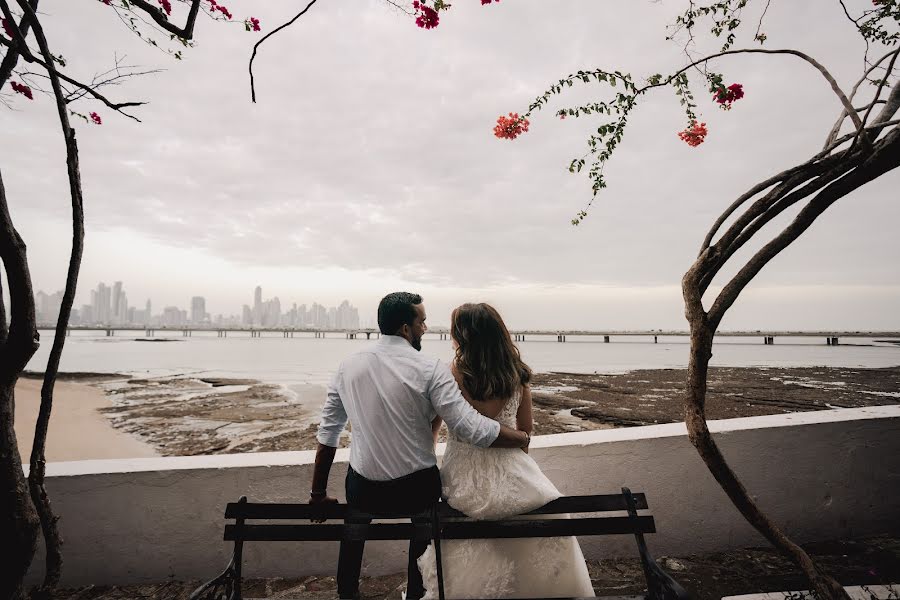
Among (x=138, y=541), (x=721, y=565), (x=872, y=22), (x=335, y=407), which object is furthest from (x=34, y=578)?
(x=872, y=22)

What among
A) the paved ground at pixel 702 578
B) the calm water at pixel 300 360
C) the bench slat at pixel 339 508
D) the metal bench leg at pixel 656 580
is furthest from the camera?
the calm water at pixel 300 360

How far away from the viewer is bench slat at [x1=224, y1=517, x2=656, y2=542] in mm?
1737

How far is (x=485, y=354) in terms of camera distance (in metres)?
1.98

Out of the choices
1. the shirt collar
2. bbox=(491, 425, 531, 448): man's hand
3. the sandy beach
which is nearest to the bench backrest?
bbox=(491, 425, 531, 448): man's hand

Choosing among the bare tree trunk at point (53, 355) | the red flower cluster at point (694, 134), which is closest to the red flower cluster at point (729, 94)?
the red flower cluster at point (694, 134)

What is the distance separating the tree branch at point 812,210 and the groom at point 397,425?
115 cm

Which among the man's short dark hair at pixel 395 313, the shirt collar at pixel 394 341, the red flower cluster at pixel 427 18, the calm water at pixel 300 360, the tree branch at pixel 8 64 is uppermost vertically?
the red flower cluster at pixel 427 18

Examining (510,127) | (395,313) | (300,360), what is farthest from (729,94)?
(300,360)

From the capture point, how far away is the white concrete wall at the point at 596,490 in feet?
8.50

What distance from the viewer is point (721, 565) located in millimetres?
2764

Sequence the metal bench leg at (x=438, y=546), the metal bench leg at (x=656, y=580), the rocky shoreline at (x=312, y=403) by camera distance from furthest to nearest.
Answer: the rocky shoreline at (x=312, y=403) < the metal bench leg at (x=438, y=546) < the metal bench leg at (x=656, y=580)

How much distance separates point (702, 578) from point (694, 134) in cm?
286

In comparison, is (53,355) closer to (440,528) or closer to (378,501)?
(378,501)

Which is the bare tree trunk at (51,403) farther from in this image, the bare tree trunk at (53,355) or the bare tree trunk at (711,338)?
the bare tree trunk at (711,338)
